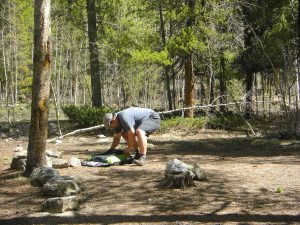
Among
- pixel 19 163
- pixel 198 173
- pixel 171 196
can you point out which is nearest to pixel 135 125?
pixel 198 173

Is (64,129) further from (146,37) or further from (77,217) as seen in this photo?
(77,217)

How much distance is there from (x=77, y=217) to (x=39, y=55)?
271cm

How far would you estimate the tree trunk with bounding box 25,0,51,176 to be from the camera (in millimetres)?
6547

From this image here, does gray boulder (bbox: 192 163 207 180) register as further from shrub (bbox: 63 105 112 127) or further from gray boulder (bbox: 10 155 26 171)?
shrub (bbox: 63 105 112 127)

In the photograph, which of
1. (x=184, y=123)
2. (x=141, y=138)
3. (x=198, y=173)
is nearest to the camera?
(x=198, y=173)

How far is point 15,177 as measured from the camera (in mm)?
6945

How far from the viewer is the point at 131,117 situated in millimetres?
7824

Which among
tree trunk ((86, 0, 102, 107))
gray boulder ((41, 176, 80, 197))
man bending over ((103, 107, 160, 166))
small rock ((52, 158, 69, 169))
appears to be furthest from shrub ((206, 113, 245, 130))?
gray boulder ((41, 176, 80, 197))

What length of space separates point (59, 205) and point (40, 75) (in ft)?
7.47

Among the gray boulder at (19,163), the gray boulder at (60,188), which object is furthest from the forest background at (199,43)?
the gray boulder at (60,188)

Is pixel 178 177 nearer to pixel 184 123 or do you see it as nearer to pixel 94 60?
pixel 184 123

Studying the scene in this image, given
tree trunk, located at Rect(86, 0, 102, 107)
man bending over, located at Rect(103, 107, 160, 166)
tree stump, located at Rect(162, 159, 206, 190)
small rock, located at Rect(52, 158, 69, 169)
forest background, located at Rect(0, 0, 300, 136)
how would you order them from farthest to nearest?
tree trunk, located at Rect(86, 0, 102, 107) < forest background, located at Rect(0, 0, 300, 136) < man bending over, located at Rect(103, 107, 160, 166) < small rock, located at Rect(52, 158, 69, 169) < tree stump, located at Rect(162, 159, 206, 190)

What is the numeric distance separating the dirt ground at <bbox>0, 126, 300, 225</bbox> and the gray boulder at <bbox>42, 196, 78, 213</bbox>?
4.0 inches

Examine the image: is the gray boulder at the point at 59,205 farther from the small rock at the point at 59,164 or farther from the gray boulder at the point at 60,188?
the small rock at the point at 59,164
